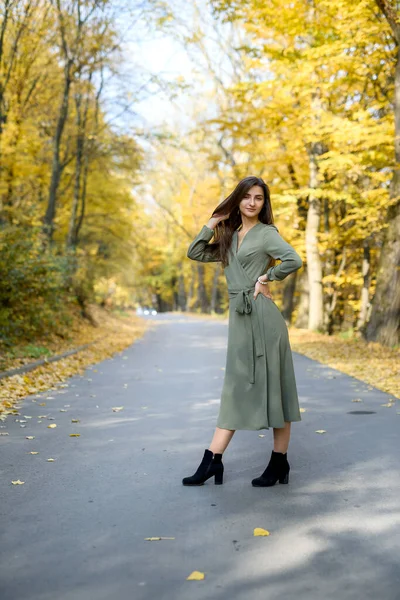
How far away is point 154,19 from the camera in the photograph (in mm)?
20594

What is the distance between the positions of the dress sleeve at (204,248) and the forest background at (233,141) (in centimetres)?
775

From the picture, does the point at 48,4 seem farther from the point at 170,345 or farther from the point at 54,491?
the point at 54,491

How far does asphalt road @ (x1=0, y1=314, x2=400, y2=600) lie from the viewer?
3121 mm

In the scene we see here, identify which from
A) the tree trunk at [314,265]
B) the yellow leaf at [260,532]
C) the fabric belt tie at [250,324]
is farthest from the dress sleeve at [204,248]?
the tree trunk at [314,265]

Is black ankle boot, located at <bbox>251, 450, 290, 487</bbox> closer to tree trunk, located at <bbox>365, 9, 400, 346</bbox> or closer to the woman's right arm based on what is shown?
the woman's right arm

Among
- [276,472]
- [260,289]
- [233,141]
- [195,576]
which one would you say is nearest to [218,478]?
[276,472]

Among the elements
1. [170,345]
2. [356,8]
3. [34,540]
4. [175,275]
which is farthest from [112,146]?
[175,275]

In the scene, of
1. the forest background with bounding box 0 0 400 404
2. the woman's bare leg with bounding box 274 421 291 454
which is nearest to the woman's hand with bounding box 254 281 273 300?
the woman's bare leg with bounding box 274 421 291 454

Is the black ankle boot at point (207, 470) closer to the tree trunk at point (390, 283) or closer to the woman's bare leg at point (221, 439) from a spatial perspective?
the woman's bare leg at point (221, 439)

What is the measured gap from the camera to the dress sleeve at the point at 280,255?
15.1ft

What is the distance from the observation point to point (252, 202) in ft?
15.9

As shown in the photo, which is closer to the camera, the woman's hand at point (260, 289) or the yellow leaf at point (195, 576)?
the yellow leaf at point (195, 576)

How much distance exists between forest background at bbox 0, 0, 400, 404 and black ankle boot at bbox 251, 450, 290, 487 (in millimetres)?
8055

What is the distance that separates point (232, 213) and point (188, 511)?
2058mm
